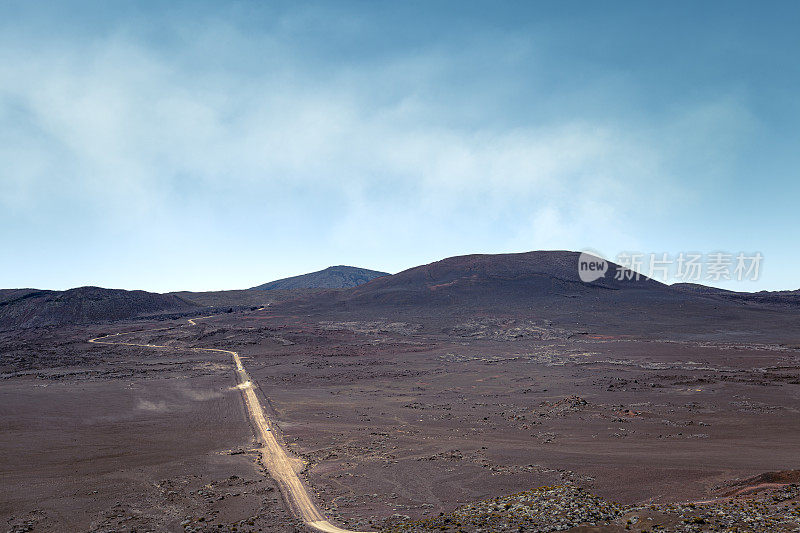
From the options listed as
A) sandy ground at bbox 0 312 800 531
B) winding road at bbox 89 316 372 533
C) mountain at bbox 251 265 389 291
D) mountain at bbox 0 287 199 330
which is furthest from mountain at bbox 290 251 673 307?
mountain at bbox 251 265 389 291

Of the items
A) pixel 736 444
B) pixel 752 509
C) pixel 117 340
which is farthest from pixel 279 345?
pixel 752 509

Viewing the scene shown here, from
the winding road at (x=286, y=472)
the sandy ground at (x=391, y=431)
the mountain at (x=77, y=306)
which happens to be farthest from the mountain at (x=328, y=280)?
the winding road at (x=286, y=472)

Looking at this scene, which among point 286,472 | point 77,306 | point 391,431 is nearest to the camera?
point 286,472

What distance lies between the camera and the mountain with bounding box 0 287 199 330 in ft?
282

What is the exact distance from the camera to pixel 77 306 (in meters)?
91.0

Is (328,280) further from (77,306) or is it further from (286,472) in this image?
(286,472)

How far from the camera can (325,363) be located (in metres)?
38.0

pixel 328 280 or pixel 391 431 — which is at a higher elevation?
pixel 328 280

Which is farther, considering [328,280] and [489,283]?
[328,280]

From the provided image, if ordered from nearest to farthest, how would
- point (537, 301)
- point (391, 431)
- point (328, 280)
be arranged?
1. point (391, 431)
2. point (537, 301)
3. point (328, 280)

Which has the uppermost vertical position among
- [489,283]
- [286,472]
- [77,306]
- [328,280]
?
[328,280]

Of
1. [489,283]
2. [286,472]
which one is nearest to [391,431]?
[286,472]

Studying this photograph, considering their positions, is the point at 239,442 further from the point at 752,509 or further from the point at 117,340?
the point at 117,340

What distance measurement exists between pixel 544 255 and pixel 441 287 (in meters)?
29.9
